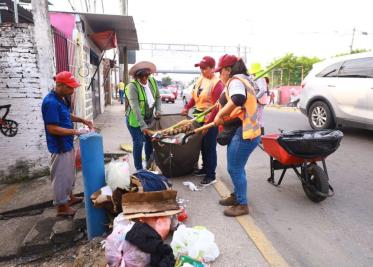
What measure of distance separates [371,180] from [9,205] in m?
5.35

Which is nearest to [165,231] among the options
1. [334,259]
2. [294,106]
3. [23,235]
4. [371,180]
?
[334,259]

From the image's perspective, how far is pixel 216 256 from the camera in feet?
9.93

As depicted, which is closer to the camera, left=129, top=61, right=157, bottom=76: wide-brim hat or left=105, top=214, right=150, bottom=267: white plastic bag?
left=105, top=214, right=150, bottom=267: white plastic bag

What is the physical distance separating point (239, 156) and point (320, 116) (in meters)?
5.97

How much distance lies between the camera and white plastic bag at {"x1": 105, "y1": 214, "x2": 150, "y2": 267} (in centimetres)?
274

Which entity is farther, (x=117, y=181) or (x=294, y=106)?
(x=294, y=106)

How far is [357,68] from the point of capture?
26.3ft

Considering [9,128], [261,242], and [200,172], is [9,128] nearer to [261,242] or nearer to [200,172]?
[200,172]

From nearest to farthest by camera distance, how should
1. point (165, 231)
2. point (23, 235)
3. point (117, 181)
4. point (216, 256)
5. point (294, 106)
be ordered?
1. point (216, 256)
2. point (165, 231)
3. point (117, 181)
4. point (23, 235)
5. point (294, 106)

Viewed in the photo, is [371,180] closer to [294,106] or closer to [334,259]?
[334,259]

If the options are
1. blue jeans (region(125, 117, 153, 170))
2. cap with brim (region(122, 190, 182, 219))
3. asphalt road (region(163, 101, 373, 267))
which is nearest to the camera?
asphalt road (region(163, 101, 373, 267))

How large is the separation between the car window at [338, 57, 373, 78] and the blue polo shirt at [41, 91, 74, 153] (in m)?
6.71

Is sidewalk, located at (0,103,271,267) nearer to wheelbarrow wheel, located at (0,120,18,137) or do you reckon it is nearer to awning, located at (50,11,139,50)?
wheelbarrow wheel, located at (0,120,18,137)

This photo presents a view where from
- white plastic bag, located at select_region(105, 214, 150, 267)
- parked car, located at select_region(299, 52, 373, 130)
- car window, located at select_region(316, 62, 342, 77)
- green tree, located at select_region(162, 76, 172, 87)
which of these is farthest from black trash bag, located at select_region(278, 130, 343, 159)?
green tree, located at select_region(162, 76, 172, 87)
